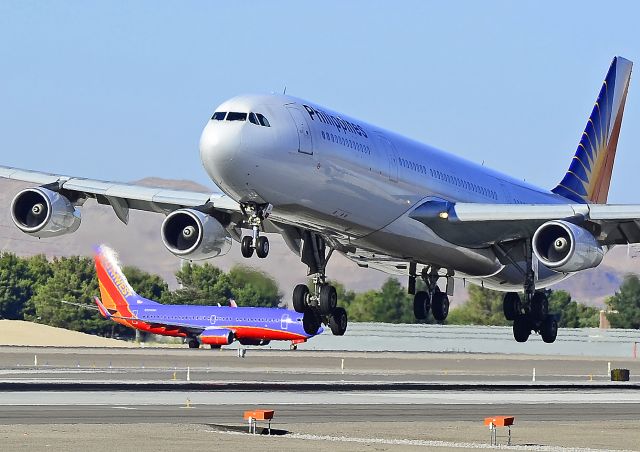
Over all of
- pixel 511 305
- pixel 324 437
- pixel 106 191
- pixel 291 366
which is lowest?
pixel 324 437

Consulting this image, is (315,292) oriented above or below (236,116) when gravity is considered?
below

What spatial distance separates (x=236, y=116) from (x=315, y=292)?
11.6 m

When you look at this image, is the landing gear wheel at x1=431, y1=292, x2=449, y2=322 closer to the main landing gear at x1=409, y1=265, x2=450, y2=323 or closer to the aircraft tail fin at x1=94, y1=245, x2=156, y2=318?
the main landing gear at x1=409, y1=265, x2=450, y2=323

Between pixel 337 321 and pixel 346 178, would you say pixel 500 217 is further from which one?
pixel 346 178

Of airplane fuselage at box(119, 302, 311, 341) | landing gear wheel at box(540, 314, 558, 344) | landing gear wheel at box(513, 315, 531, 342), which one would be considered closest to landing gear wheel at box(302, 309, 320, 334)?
landing gear wheel at box(513, 315, 531, 342)

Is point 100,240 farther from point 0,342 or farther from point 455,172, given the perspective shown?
point 0,342

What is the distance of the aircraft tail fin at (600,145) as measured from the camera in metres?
65.9

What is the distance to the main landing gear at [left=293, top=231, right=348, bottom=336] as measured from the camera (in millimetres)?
49156

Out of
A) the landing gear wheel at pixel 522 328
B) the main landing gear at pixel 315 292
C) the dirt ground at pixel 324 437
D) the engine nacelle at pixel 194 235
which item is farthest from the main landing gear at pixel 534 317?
the dirt ground at pixel 324 437

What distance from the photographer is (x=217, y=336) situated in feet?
376

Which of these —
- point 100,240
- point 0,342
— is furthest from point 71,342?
point 100,240

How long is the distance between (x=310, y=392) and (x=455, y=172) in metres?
10.4

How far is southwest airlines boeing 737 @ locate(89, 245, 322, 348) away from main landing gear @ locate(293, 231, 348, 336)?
201ft

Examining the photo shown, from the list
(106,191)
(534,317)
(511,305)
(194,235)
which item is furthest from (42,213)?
(511,305)
